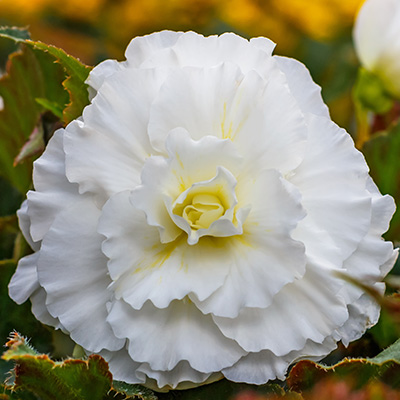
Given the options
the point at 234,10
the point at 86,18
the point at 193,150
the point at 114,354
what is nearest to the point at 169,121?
the point at 193,150

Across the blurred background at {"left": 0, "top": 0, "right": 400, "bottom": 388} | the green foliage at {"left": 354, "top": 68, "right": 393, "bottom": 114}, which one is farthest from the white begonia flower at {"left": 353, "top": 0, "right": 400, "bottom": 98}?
the blurred background at {"left": 0, "top": 0, "right": 400, "bottom": 388}

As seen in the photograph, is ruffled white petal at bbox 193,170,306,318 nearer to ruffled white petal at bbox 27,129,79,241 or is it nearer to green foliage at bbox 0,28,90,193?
ruffled white petal at bbox 27,129,79,241

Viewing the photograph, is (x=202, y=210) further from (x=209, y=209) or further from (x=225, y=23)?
(x=225, y=23)

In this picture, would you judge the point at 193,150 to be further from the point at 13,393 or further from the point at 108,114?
the point at 13,393

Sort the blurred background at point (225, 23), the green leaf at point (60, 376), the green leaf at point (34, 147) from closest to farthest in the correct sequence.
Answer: the green leaf at point (60, 376)
the green leaf at point (34, 147)
the blurred background at point (225, 23)

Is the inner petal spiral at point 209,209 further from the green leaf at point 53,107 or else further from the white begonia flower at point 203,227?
the green leaf at point 53,107

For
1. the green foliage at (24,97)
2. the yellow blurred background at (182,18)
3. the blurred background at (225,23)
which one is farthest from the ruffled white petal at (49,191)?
the yellow blurred background at (182,18)

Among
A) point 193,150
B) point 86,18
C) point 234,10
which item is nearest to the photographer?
point 193,150

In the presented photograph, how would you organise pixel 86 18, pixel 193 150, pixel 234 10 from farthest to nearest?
pixel 86 18, pixel 234 10, pixel 193 150
